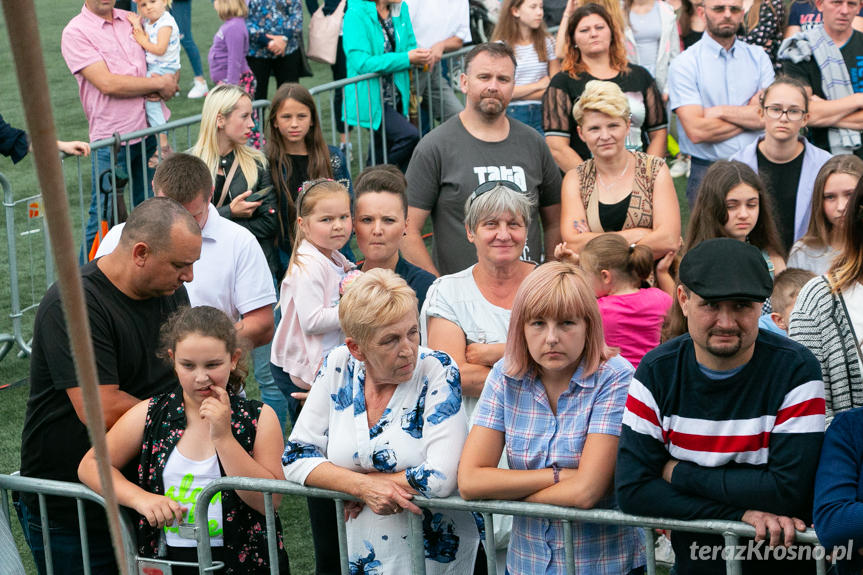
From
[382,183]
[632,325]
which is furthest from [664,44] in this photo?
[632,325]

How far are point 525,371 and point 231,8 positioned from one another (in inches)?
291

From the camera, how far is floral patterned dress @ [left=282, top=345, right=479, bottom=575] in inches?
116

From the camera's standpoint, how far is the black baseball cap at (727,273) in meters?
2.38

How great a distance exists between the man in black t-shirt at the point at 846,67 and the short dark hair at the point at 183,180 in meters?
3.81

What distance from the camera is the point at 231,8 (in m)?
9.34

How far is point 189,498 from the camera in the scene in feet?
10.4

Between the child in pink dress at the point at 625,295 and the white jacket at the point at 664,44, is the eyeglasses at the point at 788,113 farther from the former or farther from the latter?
the white jacket at the point at 664,44

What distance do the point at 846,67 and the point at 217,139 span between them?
385 cm

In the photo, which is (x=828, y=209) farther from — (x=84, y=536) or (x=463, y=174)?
(x=84, y=536)

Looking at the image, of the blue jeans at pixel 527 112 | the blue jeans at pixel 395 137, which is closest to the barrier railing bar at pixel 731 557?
the blue jeans at pixel 527 112

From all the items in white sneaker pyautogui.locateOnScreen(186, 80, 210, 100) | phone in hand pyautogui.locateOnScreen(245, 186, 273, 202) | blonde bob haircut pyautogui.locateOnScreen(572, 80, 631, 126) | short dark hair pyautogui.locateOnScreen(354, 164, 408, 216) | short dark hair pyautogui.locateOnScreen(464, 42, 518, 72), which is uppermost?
short dark hair pyautogui.locateOnScreen(464, 42, 518, 72)

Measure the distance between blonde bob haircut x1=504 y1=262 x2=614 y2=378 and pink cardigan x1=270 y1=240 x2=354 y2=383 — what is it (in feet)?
4.92

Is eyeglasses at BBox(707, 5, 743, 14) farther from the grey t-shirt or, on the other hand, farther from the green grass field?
the green grass field

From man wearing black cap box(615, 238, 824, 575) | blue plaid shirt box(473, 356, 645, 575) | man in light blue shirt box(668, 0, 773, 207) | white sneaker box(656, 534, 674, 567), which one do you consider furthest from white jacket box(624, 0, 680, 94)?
man wearing black cap box(615, 238, 824, 575)
